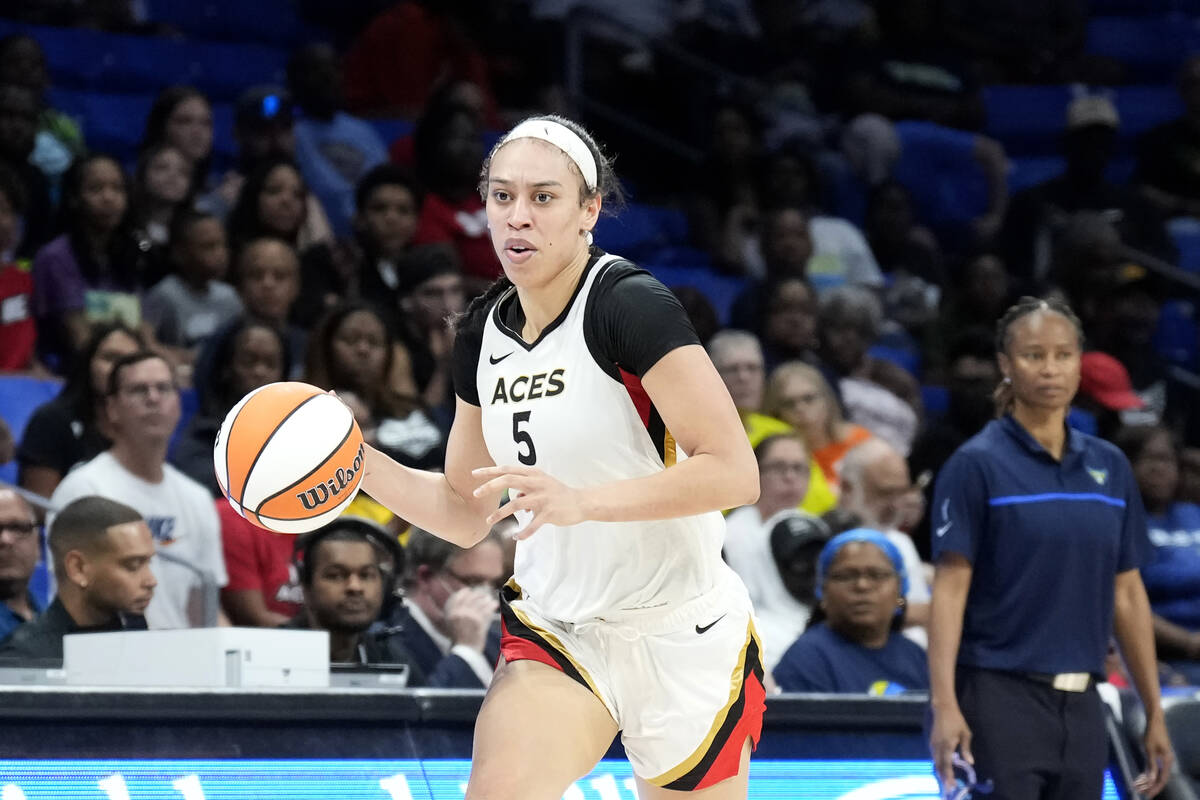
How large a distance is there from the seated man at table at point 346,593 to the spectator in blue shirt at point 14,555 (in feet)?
2.99

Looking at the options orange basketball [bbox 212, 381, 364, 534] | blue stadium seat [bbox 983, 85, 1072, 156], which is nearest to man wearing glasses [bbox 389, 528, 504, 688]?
orange basketball [bbox 212, 381, 364, 534]

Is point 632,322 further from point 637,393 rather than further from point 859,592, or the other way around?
point 859,592

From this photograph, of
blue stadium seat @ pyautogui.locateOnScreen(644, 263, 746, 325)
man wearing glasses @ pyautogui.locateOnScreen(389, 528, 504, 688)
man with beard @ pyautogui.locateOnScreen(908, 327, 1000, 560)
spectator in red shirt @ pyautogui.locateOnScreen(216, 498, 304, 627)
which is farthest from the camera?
blue stadium seat @ pyautogui.locateOnScreen(644, 263, 746, 325)

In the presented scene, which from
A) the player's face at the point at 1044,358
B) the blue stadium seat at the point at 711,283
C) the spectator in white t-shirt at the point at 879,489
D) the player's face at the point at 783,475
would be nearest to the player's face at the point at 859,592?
the player's face at the point at 783,475

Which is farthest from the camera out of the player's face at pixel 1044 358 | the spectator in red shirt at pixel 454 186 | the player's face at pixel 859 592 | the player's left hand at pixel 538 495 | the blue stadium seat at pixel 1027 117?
the blue stadium seat at pixel 1027 117

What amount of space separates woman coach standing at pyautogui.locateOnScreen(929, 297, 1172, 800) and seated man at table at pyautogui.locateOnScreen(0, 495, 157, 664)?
97.4 inches

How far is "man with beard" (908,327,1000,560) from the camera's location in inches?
337

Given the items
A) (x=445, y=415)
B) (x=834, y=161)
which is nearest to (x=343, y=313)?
(x=445, y=415)

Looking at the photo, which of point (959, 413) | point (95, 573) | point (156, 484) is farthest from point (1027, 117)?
point (95, 573)

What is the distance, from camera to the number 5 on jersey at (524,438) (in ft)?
12.1

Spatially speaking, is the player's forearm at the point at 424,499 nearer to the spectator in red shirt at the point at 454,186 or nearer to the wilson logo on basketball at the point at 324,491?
the wilson logo on basketball at the point at 324,491

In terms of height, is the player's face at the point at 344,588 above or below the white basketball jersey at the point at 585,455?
below

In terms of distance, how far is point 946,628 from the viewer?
514 centimetres

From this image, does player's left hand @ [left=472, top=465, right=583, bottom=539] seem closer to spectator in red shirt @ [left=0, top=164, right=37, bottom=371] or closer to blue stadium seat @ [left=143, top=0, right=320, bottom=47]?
spectator in red shirt @ [left=0, top=164, right=37, bottom=371]
